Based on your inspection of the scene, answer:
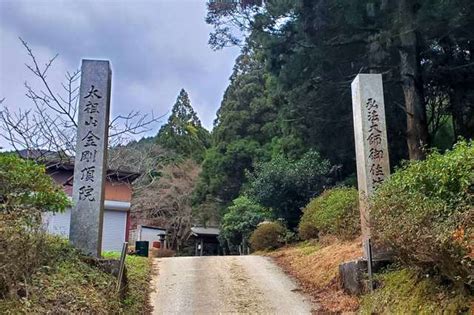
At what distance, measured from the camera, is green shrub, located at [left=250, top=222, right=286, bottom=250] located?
1605cm

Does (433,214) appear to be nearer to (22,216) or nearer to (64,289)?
(64,289)

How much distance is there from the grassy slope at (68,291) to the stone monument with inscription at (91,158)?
40 centimetres

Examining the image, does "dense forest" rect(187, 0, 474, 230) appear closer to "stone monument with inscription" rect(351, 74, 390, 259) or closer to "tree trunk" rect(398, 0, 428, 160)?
"tree trunk" rect(398, 0, 428, 160)

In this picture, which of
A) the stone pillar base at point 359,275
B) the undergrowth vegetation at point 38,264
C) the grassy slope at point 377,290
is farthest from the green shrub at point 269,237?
the undergrowth vegetation at point 38,264

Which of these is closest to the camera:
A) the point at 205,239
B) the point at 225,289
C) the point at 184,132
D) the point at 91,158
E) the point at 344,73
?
the point at 91,158

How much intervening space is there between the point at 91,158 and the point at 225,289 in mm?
3513

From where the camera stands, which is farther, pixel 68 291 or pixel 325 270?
pixel 325 270

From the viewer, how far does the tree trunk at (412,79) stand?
1118 centimetres

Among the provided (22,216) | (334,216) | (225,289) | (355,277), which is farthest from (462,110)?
(22,216)

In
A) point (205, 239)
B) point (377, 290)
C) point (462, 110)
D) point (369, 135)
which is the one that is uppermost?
point (462, 110)

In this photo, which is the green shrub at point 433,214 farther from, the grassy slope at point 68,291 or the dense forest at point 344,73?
the grassy slope at point 68,291

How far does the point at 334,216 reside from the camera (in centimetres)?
1172

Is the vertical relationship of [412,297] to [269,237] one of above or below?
below

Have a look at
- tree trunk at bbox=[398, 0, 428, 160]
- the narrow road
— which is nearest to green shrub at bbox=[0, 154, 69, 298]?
the narrow road
